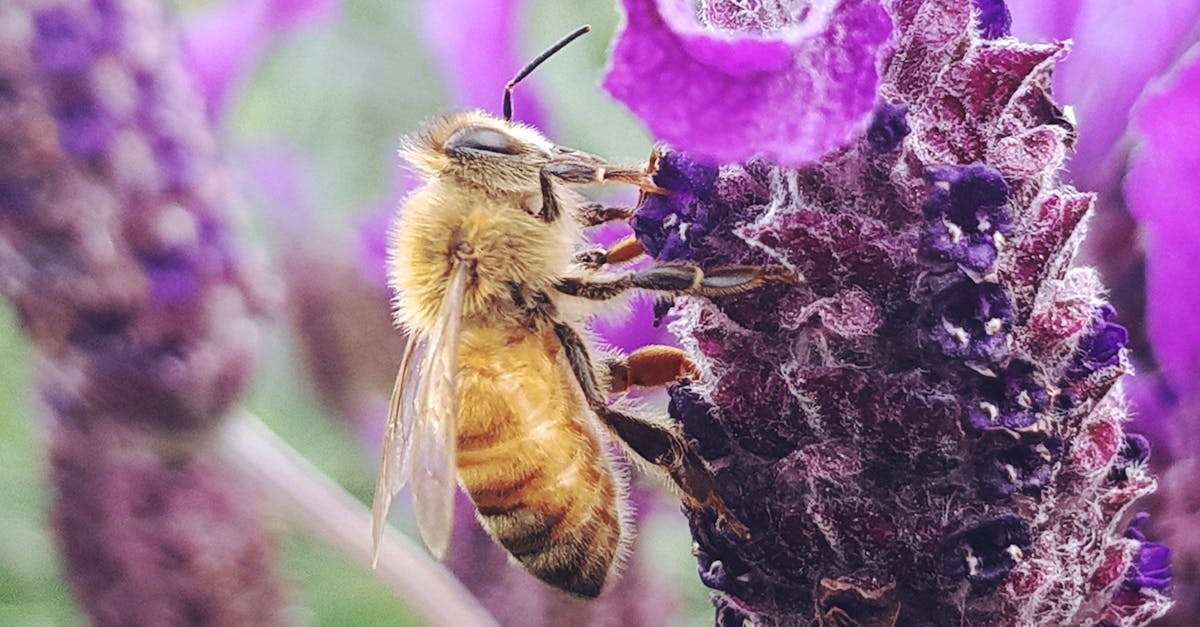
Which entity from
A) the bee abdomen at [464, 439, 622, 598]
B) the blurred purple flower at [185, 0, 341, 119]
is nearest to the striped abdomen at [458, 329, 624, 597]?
the bee abdomen at [464, 439, 622, 598]

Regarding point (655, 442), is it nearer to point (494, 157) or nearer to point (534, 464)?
point (534, 464)

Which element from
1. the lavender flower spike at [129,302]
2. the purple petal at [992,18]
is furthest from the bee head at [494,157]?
the lavender flower spike at [129,302]

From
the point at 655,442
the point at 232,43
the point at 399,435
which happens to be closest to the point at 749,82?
the point at 655,442

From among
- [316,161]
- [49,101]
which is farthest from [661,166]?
[316,161]

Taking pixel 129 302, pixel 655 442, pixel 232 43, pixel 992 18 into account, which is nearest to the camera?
pixel 992 18

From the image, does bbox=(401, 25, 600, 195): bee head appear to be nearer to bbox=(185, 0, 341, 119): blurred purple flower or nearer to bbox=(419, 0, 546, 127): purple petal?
bbox=(419, 0, 546, 127): purple petal

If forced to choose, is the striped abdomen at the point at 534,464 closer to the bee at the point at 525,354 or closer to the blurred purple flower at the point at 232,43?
the bee at the point at 525,354
